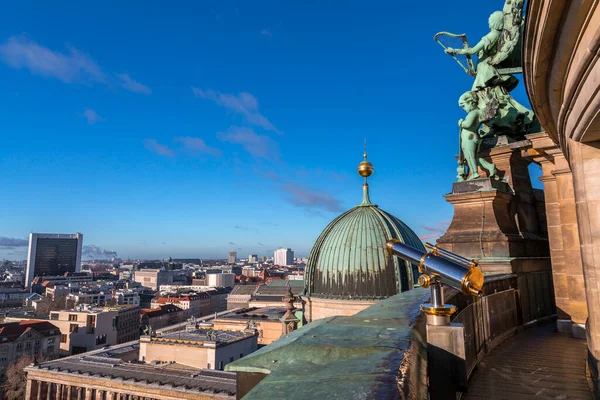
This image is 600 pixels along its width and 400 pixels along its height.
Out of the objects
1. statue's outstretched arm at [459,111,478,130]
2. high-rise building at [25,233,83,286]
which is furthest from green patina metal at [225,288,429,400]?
high-rise building at [25,233,83,286]

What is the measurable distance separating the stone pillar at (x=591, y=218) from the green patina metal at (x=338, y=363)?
7.27ft

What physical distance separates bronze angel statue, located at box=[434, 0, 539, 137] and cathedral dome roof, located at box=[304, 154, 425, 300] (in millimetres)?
9719

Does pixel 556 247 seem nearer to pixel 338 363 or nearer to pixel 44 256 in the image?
pixel 338 363

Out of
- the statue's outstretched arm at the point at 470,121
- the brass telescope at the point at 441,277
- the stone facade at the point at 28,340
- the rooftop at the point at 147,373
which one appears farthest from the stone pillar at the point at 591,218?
the stone facade at the point at 28,340

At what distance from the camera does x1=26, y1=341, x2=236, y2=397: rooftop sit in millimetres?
39938

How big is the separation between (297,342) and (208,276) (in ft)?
585

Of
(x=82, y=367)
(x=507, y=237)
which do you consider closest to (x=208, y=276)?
(x=82, y=367)

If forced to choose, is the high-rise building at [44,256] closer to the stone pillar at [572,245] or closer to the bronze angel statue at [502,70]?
the bronze angel statue at [502,70]

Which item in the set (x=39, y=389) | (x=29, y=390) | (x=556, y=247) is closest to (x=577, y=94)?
(x=556, y=247)

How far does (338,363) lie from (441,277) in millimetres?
1962

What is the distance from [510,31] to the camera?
11.9 metres

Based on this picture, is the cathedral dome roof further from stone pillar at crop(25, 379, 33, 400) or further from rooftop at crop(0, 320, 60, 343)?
rooftop at crop(0, 320, 60, 343)

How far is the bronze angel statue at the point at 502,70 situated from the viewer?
11.9 metres

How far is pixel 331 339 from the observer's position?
2.86m
